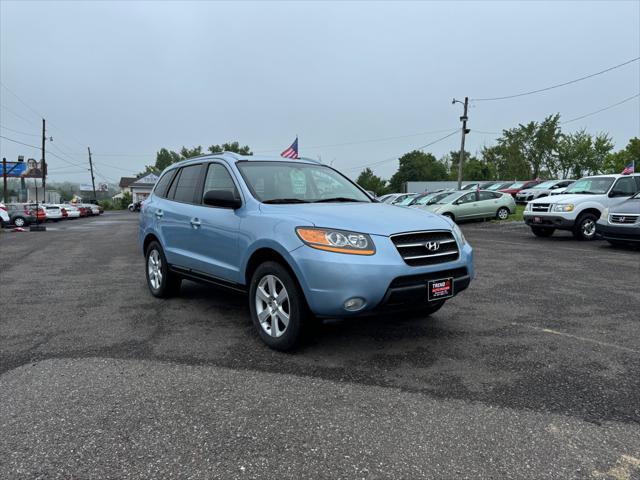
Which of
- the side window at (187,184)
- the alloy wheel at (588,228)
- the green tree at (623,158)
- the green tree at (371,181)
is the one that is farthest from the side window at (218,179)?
the green tree at (371,181)

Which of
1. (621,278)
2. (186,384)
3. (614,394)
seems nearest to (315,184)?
(186,384)

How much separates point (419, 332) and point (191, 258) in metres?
2.56

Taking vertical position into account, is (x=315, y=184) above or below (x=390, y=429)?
above

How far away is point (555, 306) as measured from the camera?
5.71 metres

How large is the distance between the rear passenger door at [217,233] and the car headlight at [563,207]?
34.6ft

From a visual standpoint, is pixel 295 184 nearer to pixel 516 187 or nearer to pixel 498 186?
pixel 516 187

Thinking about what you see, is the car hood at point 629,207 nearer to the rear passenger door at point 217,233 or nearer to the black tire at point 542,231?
the black tire at point 542,231

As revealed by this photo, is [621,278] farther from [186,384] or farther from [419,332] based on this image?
[186,384]

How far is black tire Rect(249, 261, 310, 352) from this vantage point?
3814 millimetres

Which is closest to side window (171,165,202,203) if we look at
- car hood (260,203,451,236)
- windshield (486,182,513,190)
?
car hood (260,203,451,236)

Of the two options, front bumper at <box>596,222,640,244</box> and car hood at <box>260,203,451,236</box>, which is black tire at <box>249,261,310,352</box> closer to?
car hood at <box>260,203,451,236</box>

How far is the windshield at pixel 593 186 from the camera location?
1280 centimetres

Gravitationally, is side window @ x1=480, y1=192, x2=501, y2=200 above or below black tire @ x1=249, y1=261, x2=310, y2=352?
above

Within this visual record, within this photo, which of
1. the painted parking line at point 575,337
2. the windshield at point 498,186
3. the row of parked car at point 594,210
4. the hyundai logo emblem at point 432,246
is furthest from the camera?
the windshield at point 498,186
